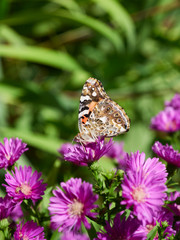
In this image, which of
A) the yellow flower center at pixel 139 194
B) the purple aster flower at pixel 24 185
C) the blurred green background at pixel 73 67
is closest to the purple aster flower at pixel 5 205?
the purple aster flower at pixel 24 185

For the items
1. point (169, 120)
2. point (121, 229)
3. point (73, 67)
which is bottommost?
point (121, 229)

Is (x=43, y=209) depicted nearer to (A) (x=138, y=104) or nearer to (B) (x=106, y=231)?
(B) (x=106, y=231)

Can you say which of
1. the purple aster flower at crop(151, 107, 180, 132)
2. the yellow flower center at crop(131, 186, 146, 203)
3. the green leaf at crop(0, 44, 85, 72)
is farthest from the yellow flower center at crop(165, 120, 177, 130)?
the green leaf at crop(0, 44, 85, 72)

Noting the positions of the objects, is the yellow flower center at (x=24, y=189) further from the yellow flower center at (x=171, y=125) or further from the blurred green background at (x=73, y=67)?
the blurred green background at (x=73, y=67)

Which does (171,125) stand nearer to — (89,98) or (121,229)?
(89,98)

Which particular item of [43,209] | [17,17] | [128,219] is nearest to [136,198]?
[128,219]

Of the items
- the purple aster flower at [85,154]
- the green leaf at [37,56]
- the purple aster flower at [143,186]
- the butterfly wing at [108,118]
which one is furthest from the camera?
the green leaf at [37,56]

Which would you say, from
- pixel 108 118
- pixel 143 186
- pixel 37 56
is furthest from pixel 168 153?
pixel 37 56

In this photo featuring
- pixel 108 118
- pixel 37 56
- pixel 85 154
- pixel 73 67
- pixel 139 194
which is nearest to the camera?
pixel 139 194
